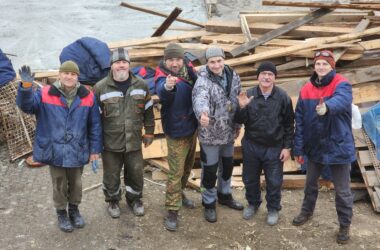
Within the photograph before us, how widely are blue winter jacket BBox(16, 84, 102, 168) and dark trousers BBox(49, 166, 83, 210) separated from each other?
156 mm

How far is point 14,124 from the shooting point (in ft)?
22.6

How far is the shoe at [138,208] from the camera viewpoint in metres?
5.51

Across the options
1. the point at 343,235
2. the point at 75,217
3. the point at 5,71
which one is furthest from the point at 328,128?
the point at 5,71

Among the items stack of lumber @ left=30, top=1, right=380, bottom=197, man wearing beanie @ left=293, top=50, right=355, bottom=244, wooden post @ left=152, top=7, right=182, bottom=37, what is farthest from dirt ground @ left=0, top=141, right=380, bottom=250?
wooden post @ left=152, top=7, right=182, bottom=37

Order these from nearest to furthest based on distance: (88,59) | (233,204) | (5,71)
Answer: (233,204), (5,71), (88,59)

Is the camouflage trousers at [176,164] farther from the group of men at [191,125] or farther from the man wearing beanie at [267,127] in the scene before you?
the man wearing beanie at [267,127]

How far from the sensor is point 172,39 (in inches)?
344

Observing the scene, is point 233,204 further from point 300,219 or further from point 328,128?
point 328,128

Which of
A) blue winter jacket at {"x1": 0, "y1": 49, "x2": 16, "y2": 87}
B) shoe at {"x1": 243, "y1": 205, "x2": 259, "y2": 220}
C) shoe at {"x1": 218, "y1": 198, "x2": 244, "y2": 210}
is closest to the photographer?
shoe at {"x1": 243, "y1": 205, "x2": 259, "y2": 220}

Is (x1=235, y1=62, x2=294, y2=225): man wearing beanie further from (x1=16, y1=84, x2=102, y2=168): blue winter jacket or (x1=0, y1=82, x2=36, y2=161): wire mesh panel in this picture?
(x1=0, y1=82, x2=36, y2=161): wire mesh panel

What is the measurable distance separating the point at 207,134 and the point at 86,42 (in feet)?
10.7

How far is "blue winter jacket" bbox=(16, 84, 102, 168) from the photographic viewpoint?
463 centimetres

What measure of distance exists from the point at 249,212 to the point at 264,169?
0.67 meters

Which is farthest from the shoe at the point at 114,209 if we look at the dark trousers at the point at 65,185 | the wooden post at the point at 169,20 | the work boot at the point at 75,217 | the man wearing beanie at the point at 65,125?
the wooden post at the point at 169,20
